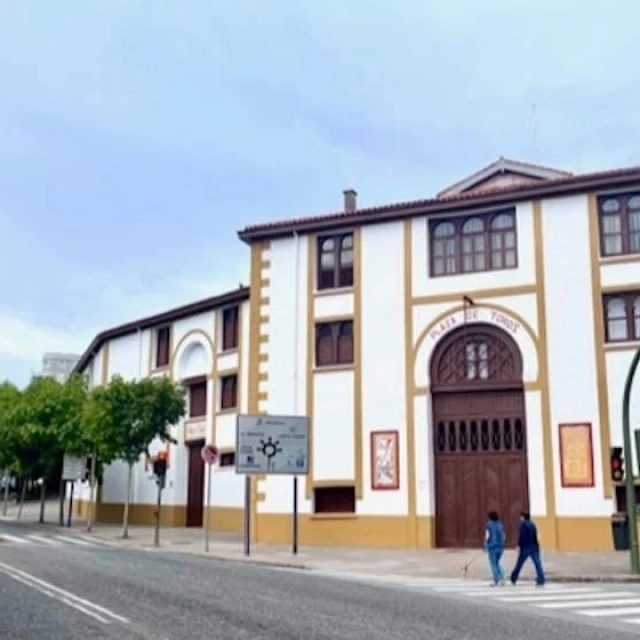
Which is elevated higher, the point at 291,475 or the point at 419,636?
the point at 291,475

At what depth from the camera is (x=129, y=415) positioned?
30.9 metres

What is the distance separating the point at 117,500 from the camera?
135 feet

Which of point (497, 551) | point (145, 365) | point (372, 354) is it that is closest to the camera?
point (497, 551)

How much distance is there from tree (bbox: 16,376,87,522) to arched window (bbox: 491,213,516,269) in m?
19.1

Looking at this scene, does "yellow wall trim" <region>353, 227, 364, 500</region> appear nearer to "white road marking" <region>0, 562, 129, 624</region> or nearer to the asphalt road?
the asphalt road

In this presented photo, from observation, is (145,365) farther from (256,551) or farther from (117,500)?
(256,551)

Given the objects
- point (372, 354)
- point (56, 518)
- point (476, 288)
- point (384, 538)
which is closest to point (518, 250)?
point (476, 288)

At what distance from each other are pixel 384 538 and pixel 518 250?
909cm

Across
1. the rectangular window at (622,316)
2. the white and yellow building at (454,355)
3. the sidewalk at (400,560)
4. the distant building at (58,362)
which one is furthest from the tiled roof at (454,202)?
the distant building at (58,362)

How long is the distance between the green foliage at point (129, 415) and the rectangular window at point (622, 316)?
14933mm

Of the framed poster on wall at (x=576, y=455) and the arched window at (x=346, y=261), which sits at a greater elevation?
the arched window at (x=346, y=261)

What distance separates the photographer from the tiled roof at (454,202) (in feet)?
81.7

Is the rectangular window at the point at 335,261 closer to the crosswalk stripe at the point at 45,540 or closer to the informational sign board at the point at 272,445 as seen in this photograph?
the informational sign board at the point at 272,445

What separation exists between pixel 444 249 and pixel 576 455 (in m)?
7.10
